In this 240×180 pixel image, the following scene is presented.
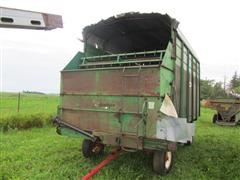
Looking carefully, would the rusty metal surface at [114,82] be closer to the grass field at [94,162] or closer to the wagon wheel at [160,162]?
the wagon wheel at [160,162]

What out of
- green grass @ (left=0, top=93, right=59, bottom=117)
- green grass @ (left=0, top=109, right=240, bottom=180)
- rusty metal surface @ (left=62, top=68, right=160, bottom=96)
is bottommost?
green grass @ (left=0, top=109, right=240, bottom=180)

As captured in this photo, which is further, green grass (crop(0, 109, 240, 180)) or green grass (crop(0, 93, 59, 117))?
green grass (crop(0, 93, 59, 117))

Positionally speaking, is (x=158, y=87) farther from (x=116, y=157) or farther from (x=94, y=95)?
(x=116, y=157)

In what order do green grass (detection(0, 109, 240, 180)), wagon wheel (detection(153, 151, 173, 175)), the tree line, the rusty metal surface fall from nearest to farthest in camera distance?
the rusty metal surface → wagon wheel (detection(153, 151, 173, 175)) → green grass (detection(0, 109, 240, 180)) → the tree line

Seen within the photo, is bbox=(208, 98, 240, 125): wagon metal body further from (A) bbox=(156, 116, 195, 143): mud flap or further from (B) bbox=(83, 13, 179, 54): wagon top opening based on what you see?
(A) bbox=(156, 116, 195, 143): mud flap

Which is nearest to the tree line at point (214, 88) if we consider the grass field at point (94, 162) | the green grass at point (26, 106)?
the green grass at point (26, 106)

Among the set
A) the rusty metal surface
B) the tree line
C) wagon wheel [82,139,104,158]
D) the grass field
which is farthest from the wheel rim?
the tree line

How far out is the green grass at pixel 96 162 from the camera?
5.30 metres

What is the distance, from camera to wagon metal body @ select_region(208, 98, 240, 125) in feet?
49.6

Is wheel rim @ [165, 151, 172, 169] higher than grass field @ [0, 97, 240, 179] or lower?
higher

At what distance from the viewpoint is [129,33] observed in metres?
7.05

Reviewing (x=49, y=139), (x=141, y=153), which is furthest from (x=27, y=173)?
(x=49, y=139)

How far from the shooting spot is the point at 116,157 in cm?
612

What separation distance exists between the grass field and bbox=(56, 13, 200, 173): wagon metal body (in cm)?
70
